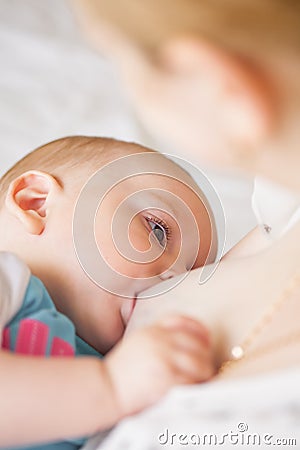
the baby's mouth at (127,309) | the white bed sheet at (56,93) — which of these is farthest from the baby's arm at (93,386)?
the white bed sheet at (56,93)

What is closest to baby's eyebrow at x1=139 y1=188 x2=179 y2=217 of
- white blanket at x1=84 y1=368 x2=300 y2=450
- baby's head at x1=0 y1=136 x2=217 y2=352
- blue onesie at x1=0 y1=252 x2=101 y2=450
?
baby's head at x1=0 y1=136 x2=217 y2=352

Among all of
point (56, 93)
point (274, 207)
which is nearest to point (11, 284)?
point (274, 207)

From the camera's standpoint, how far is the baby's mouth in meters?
0.71

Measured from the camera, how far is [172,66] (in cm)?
44

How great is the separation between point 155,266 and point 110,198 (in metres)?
0.08

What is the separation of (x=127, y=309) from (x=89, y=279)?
43 millimetres

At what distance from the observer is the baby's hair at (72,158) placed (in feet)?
2.59

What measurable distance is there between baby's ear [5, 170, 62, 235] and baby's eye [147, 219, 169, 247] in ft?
0.31

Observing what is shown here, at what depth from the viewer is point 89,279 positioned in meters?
0.72

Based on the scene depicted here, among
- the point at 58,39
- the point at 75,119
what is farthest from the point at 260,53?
the point at 58,39

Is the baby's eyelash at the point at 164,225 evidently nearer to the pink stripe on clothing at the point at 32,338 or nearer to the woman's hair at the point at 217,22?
the pink stripe on clothing at the point at 32,338

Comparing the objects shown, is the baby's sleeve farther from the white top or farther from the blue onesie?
the white top

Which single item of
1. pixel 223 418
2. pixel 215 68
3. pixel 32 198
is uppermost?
pixel 215 68

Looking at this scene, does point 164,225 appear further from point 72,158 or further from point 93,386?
point 93,386
